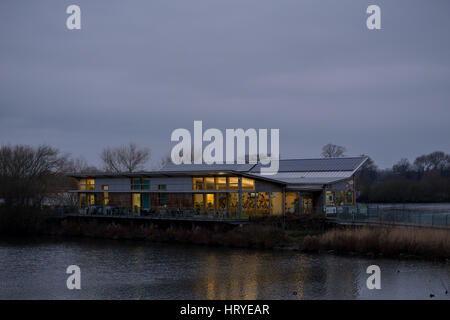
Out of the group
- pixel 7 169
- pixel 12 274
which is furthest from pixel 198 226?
pixel 7 169

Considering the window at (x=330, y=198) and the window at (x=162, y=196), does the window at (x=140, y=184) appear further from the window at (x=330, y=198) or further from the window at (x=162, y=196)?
the window at (x=330, y=198)

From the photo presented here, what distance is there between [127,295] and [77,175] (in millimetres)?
31188

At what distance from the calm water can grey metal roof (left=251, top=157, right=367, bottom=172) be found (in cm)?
1880

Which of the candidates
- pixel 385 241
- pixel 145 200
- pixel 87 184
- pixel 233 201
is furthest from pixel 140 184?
pixel 385 241

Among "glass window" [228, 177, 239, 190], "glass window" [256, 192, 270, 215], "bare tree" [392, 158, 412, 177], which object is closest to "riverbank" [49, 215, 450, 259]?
"glass window" [256, 192, 270, 215]

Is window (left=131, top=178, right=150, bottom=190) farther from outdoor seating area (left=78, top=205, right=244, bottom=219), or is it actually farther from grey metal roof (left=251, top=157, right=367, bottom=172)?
grey metal roof (left=251, top=157, right=367, bottom=172)

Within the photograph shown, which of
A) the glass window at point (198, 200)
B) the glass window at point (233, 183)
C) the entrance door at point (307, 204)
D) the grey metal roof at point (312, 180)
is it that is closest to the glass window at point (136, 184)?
the glass window at point (198, 200)

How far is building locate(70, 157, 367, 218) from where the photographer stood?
1745 inches

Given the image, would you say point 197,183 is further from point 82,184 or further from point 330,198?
point 82,184

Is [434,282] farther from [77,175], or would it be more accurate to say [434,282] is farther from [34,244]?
[77,175]

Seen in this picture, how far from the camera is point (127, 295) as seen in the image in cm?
2358

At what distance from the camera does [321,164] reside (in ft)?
179

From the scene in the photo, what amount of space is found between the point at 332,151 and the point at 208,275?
210ft

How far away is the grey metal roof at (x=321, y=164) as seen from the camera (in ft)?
171
